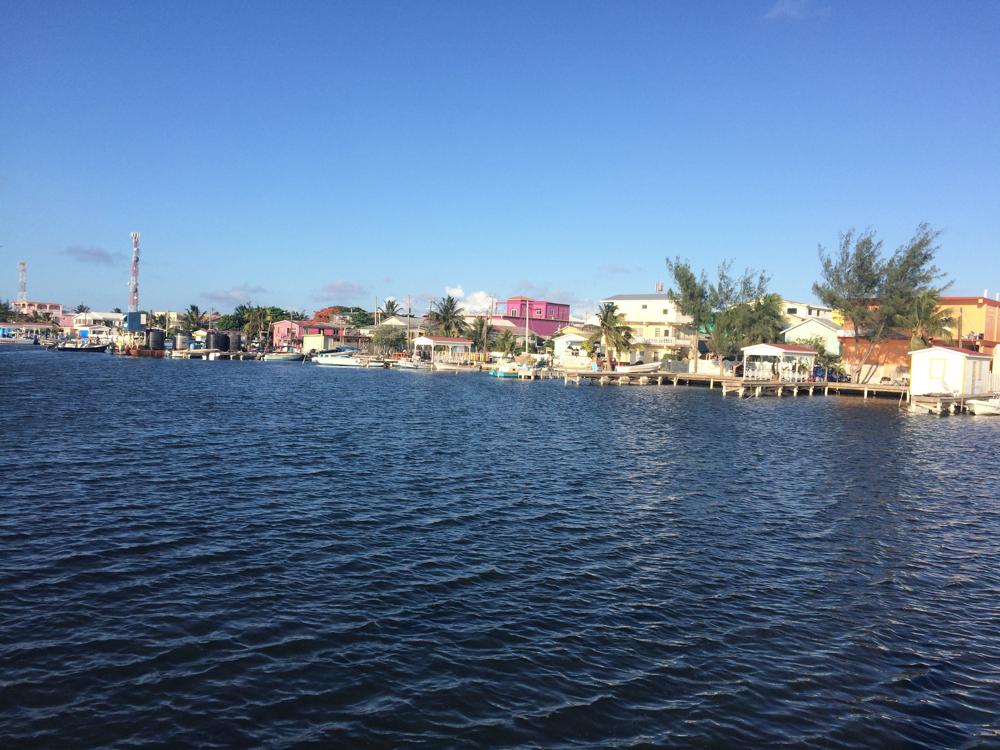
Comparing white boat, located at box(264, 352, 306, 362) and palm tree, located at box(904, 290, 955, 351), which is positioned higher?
palm tree, located at box(904, 290, 955, 351)

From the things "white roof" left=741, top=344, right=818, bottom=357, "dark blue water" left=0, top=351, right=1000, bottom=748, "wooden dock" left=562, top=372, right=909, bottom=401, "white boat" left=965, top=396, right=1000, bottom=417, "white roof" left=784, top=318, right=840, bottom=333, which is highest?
"white roof" left=784, top=318, right=840, bottom=333

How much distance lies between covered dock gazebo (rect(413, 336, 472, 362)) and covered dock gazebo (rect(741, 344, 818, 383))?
50.4 meters

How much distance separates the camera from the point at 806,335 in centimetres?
8800

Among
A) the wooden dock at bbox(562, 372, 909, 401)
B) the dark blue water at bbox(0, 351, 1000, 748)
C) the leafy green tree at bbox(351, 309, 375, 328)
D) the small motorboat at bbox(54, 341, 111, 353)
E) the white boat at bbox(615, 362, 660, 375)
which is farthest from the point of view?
the leafy green tree at bbox(351, 309, 375, 328)

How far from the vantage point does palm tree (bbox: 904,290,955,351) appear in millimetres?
68438

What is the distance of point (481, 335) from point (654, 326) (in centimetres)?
3176

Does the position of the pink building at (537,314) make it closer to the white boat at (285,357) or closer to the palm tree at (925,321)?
the white boat at (285,357)

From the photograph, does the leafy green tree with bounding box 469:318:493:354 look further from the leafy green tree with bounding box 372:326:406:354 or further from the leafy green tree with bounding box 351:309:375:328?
the leafy green tree with bounding box 351:309:375:328

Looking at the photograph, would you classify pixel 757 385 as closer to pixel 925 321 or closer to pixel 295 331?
pixel 925 321

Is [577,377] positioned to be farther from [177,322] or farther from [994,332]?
[177,322]

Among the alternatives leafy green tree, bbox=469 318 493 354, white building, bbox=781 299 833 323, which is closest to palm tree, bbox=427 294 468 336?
leafy green tree, bbox=469 318 493 354

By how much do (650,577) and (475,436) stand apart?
70.8 ft

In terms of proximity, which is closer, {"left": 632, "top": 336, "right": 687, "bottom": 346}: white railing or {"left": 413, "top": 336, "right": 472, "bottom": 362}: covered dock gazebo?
{"left": 632, "top": 336, "right": 687, "bottom": 346}: white railing

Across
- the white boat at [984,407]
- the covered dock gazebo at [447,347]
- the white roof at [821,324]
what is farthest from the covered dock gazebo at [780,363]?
the covered dock gazebo at [447,347]
